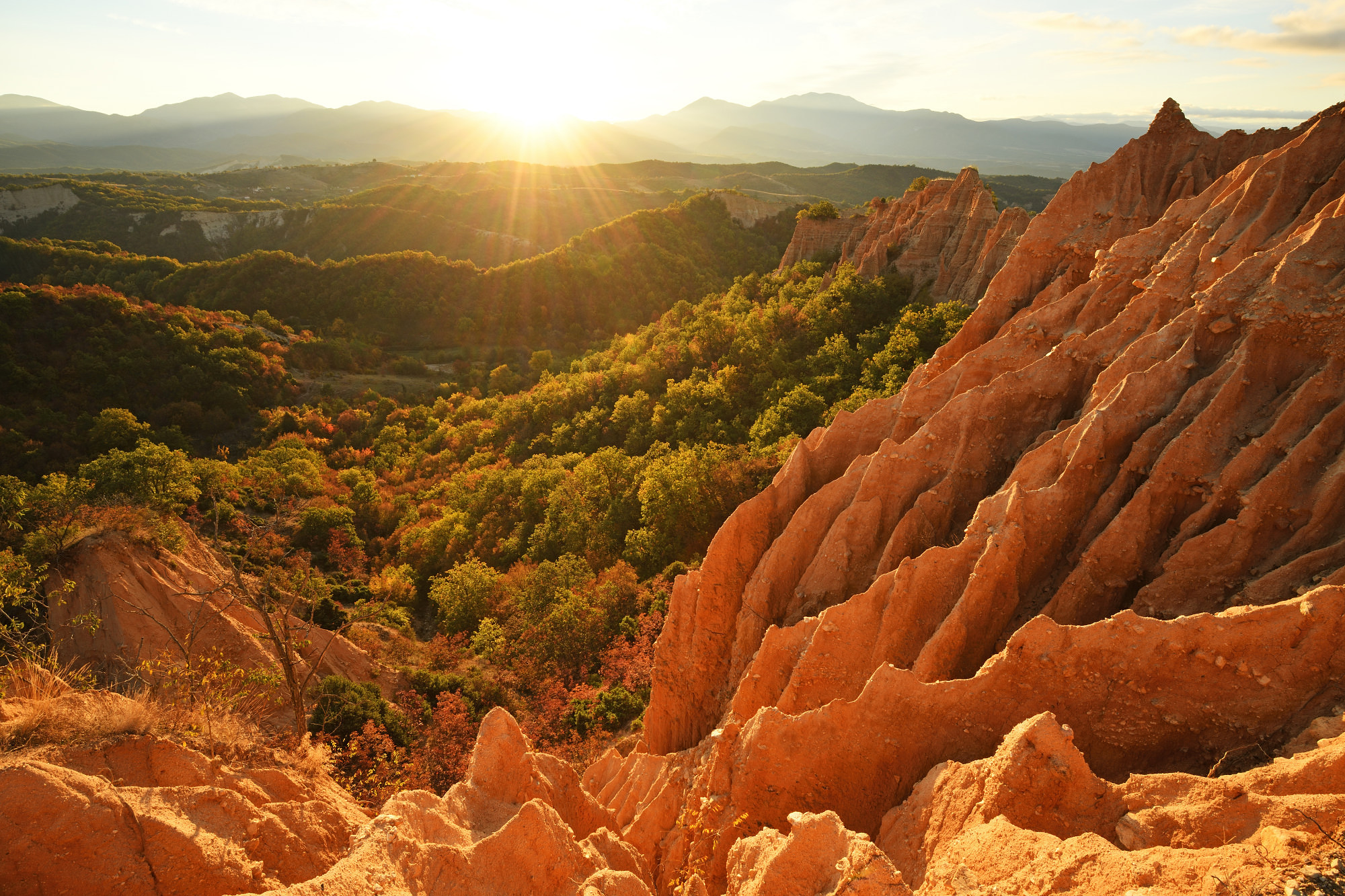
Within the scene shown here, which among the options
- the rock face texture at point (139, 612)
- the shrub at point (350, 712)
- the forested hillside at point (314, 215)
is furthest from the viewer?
the forested hillside at point (314, 215)

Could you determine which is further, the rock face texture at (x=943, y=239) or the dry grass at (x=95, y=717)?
the rock face texture at (x=943, y=239)

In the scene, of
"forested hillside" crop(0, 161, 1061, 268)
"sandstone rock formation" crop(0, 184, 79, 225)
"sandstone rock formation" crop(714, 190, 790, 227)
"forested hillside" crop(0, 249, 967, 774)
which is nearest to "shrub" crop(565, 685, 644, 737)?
"forested hillside" crop(0, 249, 967, 774)

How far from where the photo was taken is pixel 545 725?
918 inches

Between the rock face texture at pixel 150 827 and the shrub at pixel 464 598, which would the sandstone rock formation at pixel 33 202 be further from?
the rock face texture at pixel 150 827

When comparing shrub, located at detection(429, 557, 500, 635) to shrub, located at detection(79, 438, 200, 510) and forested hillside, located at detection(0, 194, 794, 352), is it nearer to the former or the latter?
shrub, located at detection(79, 438, 200, 510)

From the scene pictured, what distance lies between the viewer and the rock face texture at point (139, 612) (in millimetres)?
21094

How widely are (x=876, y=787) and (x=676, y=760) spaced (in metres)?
5.68

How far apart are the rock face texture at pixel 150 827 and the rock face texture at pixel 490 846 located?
185 centimetres

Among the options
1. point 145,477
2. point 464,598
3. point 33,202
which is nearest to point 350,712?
Result: point 464,598

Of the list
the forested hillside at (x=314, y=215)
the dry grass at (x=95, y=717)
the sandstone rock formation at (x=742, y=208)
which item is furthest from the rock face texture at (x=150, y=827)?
the sandstone rock formation at (x=742, y=208)

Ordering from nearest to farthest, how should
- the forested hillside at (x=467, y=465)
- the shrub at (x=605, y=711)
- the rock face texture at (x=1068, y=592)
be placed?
the rock face texture at (x=1068, y=592), the shrub at (x=605, y=711), the forested hillside at (x=467, y=465)

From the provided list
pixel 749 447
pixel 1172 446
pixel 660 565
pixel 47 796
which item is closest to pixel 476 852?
pixel 47 796

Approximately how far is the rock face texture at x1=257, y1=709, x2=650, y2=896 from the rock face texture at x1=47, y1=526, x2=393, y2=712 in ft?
43.8

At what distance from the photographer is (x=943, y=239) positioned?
165 feet
